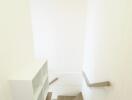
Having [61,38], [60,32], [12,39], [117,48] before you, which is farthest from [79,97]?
[12,39]

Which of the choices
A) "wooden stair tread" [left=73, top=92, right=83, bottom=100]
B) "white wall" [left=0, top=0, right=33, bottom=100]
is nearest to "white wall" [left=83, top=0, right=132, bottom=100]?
"white wall" [left=0, top=0, right=33, bottom=100]

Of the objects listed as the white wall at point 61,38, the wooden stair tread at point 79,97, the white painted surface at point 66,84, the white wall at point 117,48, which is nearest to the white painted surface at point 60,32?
the white wall at point 61,38

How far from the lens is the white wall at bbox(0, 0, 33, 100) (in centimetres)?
123

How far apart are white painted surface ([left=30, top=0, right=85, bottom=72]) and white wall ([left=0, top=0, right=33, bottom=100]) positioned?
151cm

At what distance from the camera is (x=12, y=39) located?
4.65 ft

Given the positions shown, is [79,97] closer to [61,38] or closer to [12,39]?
[61,38]

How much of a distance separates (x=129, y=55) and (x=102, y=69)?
31.9 inches

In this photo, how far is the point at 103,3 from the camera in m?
2.01

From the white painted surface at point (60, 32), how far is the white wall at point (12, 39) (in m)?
1.51

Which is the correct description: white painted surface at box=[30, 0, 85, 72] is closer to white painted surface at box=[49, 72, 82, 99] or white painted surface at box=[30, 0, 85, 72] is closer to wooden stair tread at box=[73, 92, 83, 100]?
white painted surface at box=[49, 72, 82, 99]

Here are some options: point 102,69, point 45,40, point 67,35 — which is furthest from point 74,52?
point 102,69

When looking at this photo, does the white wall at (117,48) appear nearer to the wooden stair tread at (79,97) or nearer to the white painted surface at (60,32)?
the white painted surface at (60,32)

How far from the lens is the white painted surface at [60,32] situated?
10.9 ft

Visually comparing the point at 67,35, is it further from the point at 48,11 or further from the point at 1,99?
the point at 1,99
